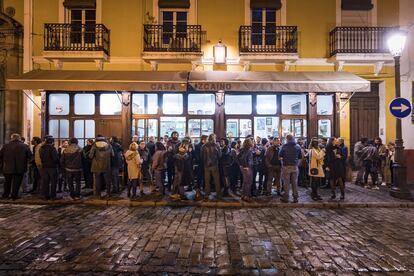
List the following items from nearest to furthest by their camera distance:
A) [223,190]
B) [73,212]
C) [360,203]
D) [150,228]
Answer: [150,228]
[73,212]
[360,203]
[223,190]

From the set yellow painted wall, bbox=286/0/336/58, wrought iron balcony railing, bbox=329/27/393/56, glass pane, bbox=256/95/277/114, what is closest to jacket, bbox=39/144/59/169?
glass pane, bbox=256/95/277/114

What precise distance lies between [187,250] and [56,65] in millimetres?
11385

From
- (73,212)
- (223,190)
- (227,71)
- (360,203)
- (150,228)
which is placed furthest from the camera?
(227,71)

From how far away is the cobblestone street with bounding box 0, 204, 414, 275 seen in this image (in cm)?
488

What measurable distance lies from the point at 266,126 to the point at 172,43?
5.24 meters

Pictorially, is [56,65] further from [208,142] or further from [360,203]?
[360,203]

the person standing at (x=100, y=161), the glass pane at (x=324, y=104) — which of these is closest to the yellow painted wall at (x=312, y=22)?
the glass pane at (x=324, y=104)

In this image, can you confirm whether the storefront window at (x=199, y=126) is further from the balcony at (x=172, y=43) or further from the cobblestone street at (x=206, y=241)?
the cobblestone street at (x=206, y=241)

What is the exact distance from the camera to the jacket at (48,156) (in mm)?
9469

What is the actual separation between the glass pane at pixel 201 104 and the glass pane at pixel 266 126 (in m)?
1.95

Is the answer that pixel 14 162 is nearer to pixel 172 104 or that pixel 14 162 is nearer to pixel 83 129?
pixel 83 129

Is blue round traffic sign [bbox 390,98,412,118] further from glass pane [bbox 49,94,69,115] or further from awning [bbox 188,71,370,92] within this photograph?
glass pane [bbox 49,94,69,115]

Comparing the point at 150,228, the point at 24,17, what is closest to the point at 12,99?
the point at 24,17

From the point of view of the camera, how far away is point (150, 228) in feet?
22.6
